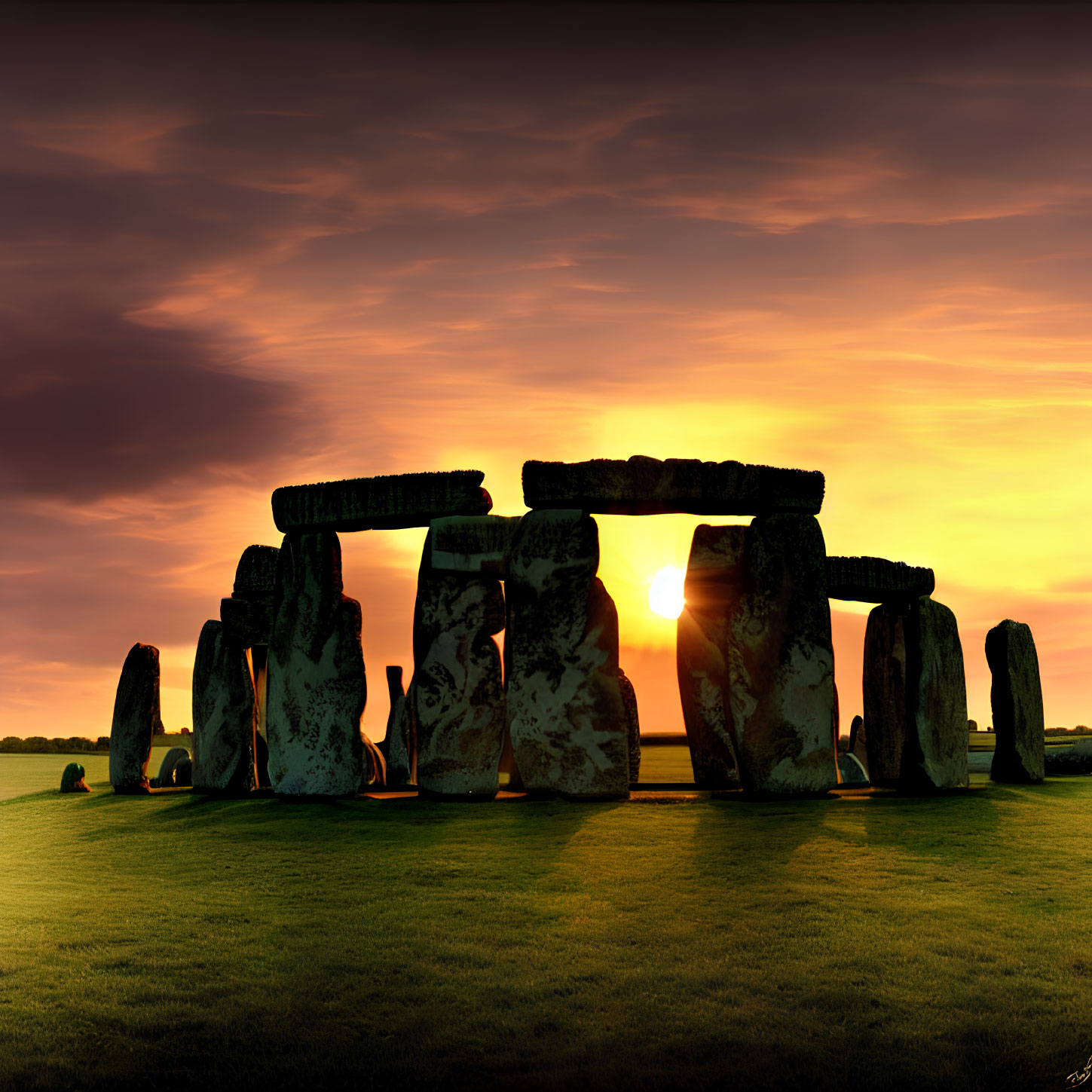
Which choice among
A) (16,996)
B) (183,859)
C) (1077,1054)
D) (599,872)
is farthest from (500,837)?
(1077,1054)

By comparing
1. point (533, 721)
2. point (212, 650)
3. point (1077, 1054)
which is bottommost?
point (1077, 1054)

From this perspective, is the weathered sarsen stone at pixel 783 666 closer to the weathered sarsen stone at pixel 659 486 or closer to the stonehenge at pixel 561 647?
the stonehenge at pixel 561 647

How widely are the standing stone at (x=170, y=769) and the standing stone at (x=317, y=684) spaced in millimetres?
4872

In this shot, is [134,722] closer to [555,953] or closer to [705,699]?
[705,699]

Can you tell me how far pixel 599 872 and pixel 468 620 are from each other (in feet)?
16.1

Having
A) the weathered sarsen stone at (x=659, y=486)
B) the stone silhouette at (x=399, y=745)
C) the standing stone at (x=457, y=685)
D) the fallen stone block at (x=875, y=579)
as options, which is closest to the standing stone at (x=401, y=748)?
the stone silhouette at (x=399, y=745)

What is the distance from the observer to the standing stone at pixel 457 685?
13.7 metres

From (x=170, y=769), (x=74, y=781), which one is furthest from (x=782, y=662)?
(x=170, y=769)

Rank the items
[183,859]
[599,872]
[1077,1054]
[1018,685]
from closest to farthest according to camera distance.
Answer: [1077,1054], [599,872], [183,859], [1018,685]

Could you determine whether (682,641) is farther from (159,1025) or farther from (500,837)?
(159,1025)

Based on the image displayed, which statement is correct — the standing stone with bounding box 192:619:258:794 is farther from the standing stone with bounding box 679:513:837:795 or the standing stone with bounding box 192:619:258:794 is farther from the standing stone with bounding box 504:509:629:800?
the standing stone with bounding box 679:513:837:795

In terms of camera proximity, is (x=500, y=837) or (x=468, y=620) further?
(x=468, y=620)

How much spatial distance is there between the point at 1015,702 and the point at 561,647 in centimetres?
683

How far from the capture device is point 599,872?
952cm
